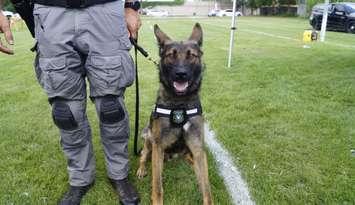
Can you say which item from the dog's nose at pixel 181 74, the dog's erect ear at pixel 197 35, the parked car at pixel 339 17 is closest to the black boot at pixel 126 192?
the dog's nose at pixel 181 74

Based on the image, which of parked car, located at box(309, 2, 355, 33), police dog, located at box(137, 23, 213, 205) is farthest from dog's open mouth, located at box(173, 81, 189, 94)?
parked car, located at box(309, 2, 355, 33)

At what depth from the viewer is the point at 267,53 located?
11867 mm

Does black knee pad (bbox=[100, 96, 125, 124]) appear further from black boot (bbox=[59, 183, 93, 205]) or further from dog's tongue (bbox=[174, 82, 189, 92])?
black boot (bbox=[59, 183, 93, 205])

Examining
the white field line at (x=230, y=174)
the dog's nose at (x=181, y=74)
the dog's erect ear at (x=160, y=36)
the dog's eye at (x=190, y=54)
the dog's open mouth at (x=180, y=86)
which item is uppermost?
the dog's erect ear at (x=160, y=36)

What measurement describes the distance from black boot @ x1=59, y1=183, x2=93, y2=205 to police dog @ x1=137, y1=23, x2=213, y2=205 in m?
0.61

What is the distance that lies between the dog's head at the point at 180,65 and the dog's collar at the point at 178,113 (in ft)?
0.42

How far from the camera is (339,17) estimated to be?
24.9 m

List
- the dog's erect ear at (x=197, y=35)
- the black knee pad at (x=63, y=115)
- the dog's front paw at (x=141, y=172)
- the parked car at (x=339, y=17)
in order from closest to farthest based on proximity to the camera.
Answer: the black knee pad at (x=63, y=115)
the dog's erect ear at (x=197, y=35)
the dog's front paw at (x=141, y=172)
the parked car at (x=339, y=17)

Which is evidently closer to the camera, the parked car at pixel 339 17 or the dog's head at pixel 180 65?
the dog's head at pixel 180 65

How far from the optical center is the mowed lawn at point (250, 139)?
3512 mm

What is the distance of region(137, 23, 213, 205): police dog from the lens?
328 centimetres

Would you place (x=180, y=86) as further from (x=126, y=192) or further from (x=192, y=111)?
(x=126, y=192)

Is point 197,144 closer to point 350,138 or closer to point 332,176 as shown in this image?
point 332,176

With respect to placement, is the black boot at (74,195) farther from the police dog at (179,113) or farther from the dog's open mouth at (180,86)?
the dog's open mouth at (180,86)
